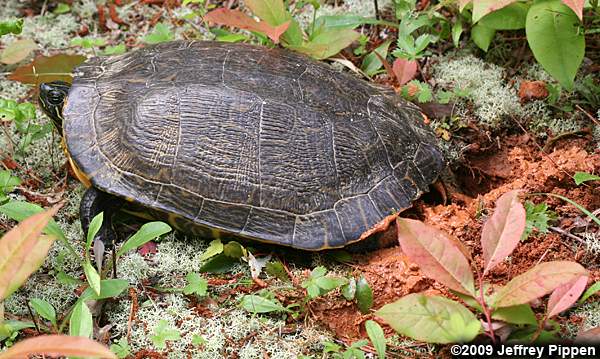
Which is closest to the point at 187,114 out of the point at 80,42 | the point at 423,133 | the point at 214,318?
the point at 214,318

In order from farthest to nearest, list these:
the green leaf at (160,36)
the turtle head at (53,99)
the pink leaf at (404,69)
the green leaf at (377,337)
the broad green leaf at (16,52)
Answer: the green leaf at (160,36) → the broad green leaf at (16,52) → the pink leaf at (404,69) → the turtle head at (53,99) → the green leaf at (377,337)

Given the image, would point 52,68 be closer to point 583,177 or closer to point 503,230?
point 503,230

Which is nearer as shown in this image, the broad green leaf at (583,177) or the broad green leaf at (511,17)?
the broad green leaf at (583,177)

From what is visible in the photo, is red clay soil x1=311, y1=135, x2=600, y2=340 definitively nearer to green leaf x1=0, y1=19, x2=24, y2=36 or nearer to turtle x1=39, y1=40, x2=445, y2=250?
turtle x1=39, y1=40, x2=445, y2=250

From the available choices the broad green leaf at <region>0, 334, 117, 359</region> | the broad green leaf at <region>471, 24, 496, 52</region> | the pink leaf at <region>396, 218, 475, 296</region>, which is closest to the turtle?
the pink leaf at <region>396, 218, 475, 296</region>

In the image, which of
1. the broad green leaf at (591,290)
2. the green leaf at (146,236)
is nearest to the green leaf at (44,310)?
the green leaf at (146,236)

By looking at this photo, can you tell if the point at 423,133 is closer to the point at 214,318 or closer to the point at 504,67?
the point at 504,67

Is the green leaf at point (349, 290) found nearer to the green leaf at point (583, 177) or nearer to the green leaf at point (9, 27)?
the green leaf at point (583, 177)
